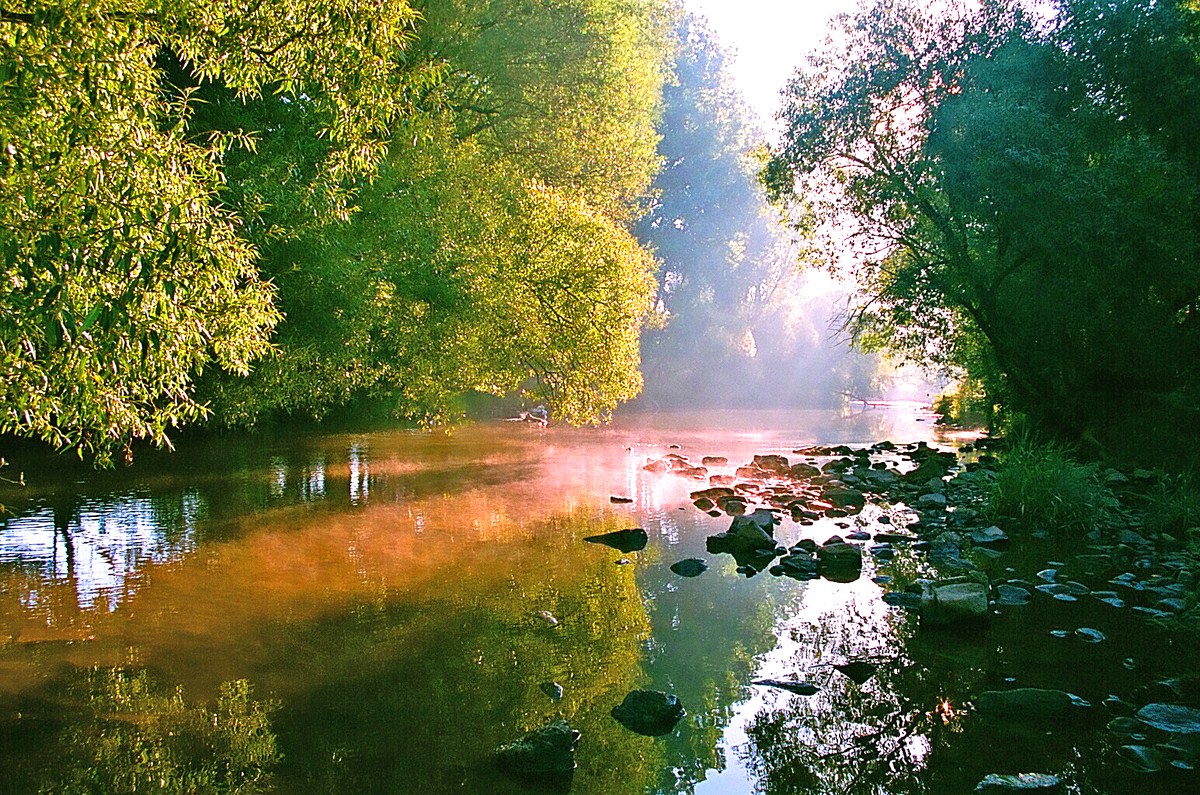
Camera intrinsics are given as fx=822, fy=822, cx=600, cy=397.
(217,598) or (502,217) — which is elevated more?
(502,217)

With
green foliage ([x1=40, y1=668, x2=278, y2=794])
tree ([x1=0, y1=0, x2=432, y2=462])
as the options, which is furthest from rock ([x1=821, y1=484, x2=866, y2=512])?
green foliage ([x1=40, y1=668, x2=278, y2=794])

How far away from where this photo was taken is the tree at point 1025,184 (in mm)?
15383

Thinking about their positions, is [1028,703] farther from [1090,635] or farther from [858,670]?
[1090,635]

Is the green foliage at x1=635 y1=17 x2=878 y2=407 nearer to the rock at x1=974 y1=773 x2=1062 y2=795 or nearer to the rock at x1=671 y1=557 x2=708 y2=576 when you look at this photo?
the rock at x1=671 y1=557 x2=708 y2=576

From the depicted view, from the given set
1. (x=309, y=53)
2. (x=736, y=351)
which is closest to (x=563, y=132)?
(x=309, y=53)

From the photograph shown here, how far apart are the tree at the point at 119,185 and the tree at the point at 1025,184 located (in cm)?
1360

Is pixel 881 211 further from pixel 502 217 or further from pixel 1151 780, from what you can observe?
pixel 1151 780

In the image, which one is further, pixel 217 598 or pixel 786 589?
pixel 786 589

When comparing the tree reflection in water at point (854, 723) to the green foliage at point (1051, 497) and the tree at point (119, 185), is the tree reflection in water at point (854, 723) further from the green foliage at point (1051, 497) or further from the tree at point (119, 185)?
the green foliage at point (1051, 497)

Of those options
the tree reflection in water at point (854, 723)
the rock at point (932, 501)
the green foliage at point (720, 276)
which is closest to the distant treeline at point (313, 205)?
the tree reflection in water at point (854, 723)

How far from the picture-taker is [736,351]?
164ft

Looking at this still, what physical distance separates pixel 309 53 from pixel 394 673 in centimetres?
508

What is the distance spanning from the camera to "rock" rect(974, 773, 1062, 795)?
194 inches

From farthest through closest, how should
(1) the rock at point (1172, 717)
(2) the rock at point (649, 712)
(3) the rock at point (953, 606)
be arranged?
1. (3) the rock at point (953, 606)
2. (2) the rock at point (649, 712)
3. (1) the rock at point (1172, 717)
